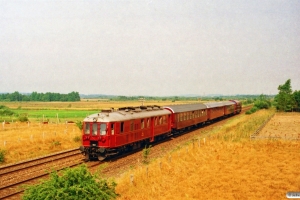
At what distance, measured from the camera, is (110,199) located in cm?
1377

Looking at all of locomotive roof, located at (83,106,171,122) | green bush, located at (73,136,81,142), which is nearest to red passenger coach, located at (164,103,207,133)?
locomotive roof, located at (83,106,171,122)

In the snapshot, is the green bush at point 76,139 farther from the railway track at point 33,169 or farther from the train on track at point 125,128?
the train on track at point 125,128

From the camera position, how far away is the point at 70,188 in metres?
12.4

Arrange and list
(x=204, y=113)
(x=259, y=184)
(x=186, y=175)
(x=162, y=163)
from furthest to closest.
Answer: (x=204, y=113)
(x=162, y=163)
(x=186, y=175)
(x=259, y=184)

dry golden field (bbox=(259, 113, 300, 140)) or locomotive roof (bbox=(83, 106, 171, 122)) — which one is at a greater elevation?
locomotive roof (bbox=(83, 106, 171, 122))

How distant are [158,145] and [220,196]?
17.1m

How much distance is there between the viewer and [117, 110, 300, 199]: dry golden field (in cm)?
1476

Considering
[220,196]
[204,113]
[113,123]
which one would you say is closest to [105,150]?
[113,123]

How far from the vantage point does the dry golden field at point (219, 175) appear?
14.8 meters

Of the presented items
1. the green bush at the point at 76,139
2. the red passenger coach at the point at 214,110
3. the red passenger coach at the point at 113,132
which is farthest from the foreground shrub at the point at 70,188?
the red passenger coach at the point at 214,110

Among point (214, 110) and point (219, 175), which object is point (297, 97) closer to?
point (214, 110)

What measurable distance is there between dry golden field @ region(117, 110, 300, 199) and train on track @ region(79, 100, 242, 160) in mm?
3096

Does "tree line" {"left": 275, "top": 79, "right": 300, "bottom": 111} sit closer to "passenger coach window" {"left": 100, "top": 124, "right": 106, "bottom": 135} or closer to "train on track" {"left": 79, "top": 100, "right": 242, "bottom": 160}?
"train on track" {"left": 79, "top": 100, "right": 242, "bottom": 160}

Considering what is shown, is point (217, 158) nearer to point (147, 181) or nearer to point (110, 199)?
point (147, 181)
